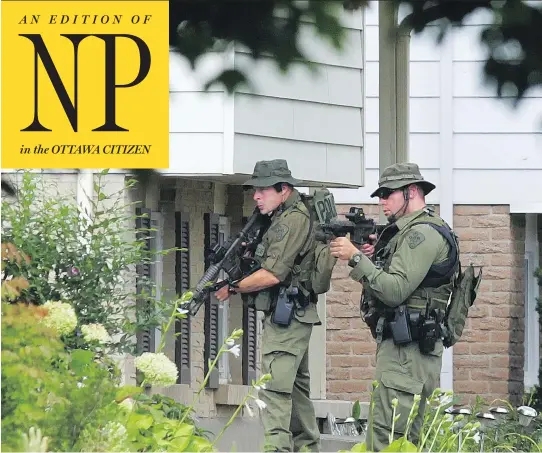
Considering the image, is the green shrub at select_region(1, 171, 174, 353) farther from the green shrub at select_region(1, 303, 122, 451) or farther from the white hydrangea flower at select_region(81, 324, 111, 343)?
the green shrub at select_region(1, 303, 122, 451)

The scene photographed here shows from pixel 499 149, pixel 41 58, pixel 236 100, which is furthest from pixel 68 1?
pixel 499 149

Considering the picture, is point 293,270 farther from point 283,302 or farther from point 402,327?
point 402,327

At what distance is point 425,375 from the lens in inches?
273

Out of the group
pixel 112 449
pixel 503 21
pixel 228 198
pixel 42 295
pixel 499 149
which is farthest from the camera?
pixel 499 149

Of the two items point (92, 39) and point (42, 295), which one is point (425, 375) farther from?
point (92, 39)

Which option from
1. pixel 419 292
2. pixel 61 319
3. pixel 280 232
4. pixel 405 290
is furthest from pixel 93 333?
pixel 280 232

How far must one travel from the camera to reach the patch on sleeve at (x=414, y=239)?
6790mm

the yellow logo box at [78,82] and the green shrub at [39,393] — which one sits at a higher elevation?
the yellow logo box at [78,82]


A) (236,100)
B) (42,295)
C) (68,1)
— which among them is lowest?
(42,295)

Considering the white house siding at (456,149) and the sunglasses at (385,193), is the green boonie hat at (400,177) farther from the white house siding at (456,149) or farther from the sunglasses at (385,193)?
the white house siding at (456,149)

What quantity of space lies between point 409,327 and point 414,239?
0.39 metres

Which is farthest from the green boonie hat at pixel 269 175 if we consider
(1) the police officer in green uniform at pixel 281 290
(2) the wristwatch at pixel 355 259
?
(2) the wristwatch at pixel 355 259

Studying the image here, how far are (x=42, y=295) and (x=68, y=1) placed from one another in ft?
5.84

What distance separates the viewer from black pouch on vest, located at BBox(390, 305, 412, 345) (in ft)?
22.5
